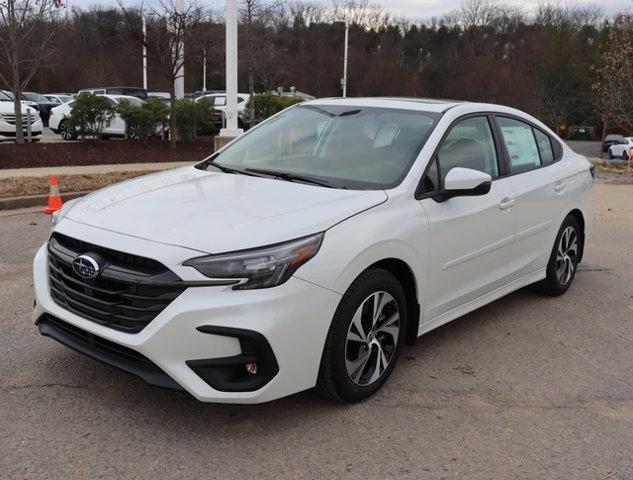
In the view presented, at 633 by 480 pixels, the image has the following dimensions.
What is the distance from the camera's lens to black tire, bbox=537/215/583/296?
545 cm

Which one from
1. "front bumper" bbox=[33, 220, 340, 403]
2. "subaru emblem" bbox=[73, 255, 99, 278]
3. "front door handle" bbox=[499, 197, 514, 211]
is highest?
"front door handle" bbox=[499, 197, 514, 211]

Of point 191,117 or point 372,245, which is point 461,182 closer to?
point 372,245

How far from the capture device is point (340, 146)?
4344 mm

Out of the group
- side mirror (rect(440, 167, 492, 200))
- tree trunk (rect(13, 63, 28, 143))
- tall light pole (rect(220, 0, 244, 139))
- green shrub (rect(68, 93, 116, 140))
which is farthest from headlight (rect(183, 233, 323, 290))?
A: green shrub (rect(68, 93, 116, 140))

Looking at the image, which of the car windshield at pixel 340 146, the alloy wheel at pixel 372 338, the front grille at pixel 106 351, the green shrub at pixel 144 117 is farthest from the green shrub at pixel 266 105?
the front grille at pixel 106 351

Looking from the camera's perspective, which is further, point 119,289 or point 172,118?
point 172,118

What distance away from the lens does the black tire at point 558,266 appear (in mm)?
5453

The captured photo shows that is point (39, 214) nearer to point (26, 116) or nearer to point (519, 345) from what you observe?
point (519, 345)

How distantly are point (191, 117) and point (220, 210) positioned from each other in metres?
15.6

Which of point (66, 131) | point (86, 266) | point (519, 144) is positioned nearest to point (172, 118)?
point (66, 131)

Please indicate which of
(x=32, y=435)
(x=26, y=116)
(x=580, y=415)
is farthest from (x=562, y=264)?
(x=26, y=116)

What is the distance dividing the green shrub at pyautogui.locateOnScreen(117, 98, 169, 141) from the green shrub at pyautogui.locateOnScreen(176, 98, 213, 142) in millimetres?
390

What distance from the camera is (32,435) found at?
318cm

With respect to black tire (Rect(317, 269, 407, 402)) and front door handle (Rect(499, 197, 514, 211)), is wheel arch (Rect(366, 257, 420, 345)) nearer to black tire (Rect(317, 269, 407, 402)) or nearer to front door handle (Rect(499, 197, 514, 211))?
black tire (Rect(317, 269, 407, 402))
